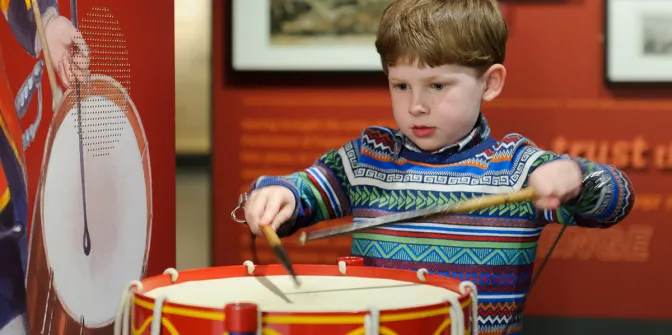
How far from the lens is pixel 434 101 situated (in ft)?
4.77

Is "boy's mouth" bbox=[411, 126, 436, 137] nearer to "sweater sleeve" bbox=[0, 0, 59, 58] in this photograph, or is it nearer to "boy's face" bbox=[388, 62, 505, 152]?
"boy's face" bbox=[388, 62, 505, 152]

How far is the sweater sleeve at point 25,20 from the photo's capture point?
4.12 feet

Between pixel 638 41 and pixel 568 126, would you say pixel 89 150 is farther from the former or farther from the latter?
pixel 638 41

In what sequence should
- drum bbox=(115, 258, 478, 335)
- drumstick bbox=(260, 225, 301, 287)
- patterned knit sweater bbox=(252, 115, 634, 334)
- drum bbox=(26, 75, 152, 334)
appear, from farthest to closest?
1. patterned knit sweater bbox=(252, 115, 634, 334)
2. drum bbox=(26, 75, 152, 334)
3. drumstick bbox=(260, 225, 301, 287)
4. drum bbox=(115, 258, 478, 335)

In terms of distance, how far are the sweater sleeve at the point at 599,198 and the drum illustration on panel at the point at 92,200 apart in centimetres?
76

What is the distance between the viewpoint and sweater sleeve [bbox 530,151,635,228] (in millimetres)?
1323

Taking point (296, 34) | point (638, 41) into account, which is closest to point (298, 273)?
point (296, 34)

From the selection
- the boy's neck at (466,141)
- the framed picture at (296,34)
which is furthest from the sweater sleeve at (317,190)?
the framed picture at (296,34)

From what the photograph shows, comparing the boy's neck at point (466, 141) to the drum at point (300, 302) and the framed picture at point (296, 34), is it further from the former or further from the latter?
the framed picture at point (296, 34)

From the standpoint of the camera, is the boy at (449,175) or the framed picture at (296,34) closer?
the boy at (449,175)

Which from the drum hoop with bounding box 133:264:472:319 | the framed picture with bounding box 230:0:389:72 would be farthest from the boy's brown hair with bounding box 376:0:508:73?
the framed picture with bounding box 230:0:389:72

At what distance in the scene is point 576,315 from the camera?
274 cm

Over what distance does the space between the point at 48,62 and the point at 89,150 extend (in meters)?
0.20

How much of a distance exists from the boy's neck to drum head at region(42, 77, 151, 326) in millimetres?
501
